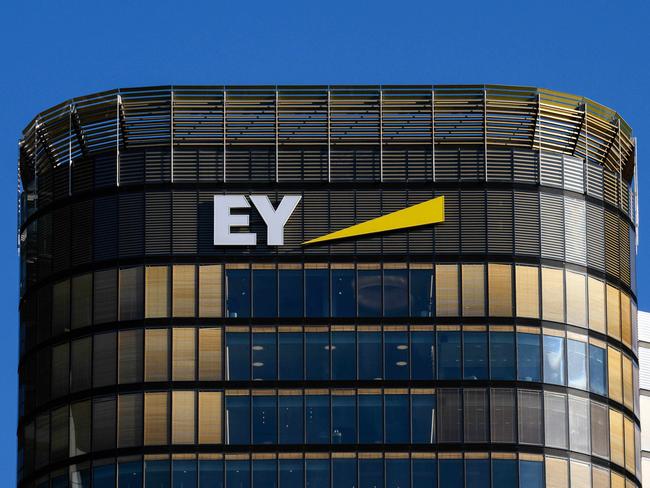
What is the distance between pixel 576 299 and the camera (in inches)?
5428

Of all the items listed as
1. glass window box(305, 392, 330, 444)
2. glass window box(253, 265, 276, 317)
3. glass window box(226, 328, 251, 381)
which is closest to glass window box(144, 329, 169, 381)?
glass window box(226, 328, 251, 381)

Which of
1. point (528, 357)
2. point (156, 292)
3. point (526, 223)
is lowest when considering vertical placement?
point (528, 357)

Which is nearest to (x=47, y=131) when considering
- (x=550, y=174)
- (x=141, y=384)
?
(x=141, y=384)

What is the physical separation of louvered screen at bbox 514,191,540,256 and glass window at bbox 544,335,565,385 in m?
5.43

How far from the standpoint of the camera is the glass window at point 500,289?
13588 cm

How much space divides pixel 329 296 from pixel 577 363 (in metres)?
15.5

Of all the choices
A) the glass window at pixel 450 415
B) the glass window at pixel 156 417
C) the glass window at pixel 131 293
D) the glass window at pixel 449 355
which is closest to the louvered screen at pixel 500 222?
the glass window at pixel 449 355

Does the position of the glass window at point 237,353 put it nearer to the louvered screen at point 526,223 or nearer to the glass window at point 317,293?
the glass window at point 317,293

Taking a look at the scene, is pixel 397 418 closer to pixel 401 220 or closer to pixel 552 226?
pixel 401 220

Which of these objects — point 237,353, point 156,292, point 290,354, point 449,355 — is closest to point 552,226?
point 449,355

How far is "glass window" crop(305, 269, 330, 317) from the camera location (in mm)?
135500

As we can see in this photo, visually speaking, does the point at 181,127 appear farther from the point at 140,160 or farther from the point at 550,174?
the point at 550,174

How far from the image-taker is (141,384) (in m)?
135

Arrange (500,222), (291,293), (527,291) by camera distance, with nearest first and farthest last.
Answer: (291,293) < (527,291) < (500,222)
